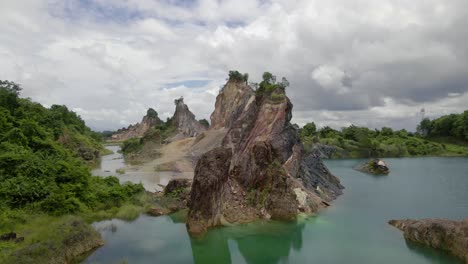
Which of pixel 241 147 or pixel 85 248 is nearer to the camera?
pixel 85 248

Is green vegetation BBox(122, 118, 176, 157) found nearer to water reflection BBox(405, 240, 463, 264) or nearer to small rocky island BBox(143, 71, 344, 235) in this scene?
small rocky island BBox(143, 71, 344, 235)

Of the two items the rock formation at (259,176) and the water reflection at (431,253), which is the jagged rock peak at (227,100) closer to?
the rock formation at (259,176)

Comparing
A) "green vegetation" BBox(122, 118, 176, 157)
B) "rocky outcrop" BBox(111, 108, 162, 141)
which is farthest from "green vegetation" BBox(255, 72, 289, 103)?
"rocky outcrop" BBox(111, 108, 162, 141)

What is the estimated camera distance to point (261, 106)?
135ft

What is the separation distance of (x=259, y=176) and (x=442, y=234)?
587 inches

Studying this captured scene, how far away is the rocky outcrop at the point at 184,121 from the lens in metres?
110

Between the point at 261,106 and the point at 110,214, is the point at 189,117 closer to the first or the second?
the point at 261,106

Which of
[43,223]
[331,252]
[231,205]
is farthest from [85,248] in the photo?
[331,252]

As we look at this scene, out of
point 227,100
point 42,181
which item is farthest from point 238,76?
point 42,181

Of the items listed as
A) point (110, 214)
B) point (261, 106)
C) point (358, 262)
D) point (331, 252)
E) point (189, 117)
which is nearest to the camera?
point (358, 262)

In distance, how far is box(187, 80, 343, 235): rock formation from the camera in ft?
88.6

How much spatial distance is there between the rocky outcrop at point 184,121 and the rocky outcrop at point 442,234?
86.2 meters

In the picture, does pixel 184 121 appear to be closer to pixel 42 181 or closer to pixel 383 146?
pixel 383 146

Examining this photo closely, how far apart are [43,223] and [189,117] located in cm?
9290
